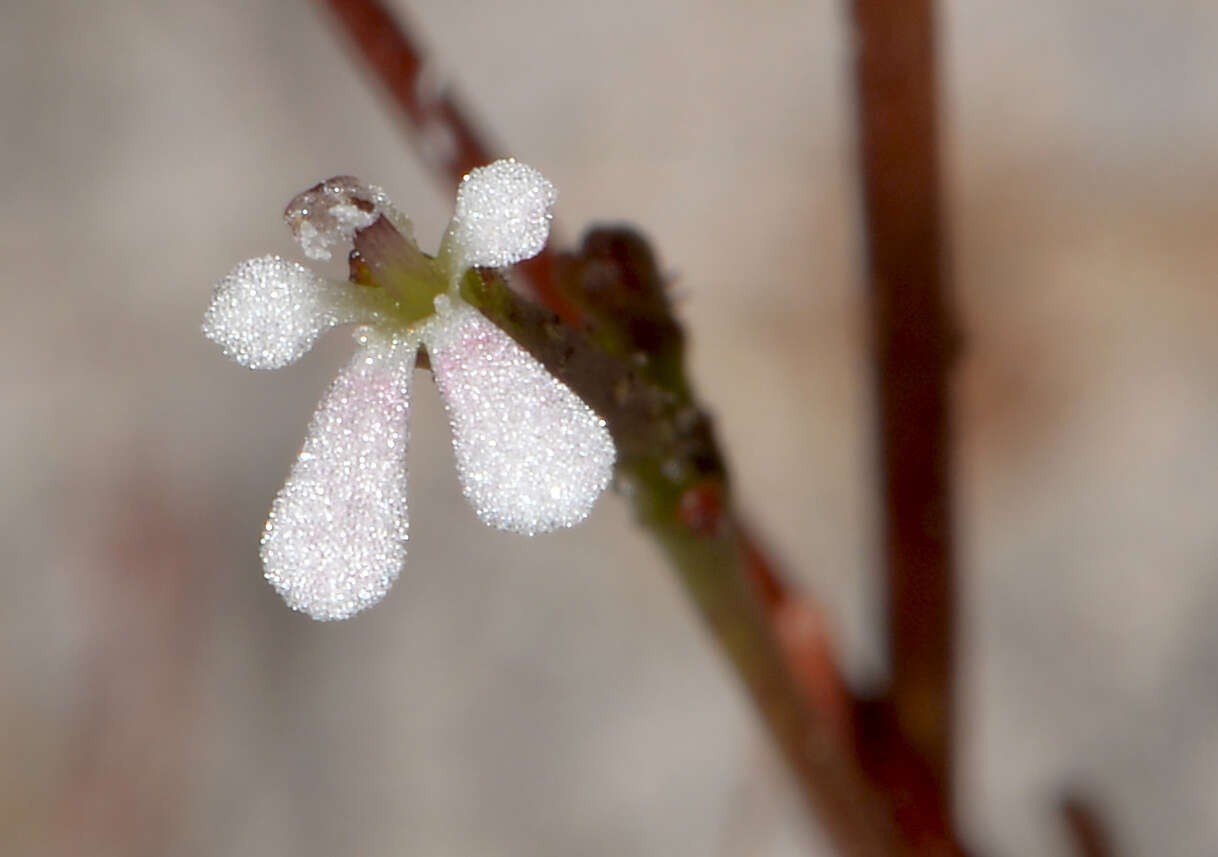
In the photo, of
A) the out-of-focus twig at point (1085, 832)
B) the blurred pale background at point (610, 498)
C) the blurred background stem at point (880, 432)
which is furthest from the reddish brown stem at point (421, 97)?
the blurred pale background at point (610, 498)

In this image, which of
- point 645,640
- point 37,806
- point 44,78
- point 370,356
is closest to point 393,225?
point 370,356

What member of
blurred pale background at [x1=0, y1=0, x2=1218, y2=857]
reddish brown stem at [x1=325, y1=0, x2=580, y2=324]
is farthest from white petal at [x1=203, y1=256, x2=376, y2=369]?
blurred pale background at [x1=0, y1=0, x2=1218, y2=857]

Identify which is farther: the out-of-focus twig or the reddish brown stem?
the out-of-focus twig

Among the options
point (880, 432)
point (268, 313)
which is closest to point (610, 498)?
point (880, 432)

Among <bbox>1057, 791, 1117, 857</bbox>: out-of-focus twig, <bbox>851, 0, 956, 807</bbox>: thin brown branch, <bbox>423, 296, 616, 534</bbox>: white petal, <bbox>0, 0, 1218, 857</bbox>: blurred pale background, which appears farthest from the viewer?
<bbox>0, 0, 1218, 857</bbox>: blurred pale background

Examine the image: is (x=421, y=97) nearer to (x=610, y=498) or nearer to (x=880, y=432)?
(x=880, y=432)

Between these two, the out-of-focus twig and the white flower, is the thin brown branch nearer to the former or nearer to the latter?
the out-of-focus twig

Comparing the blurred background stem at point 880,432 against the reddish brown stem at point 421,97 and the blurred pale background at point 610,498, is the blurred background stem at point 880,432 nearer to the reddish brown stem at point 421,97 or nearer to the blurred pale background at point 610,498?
the reddish brown stem at point 421,97
